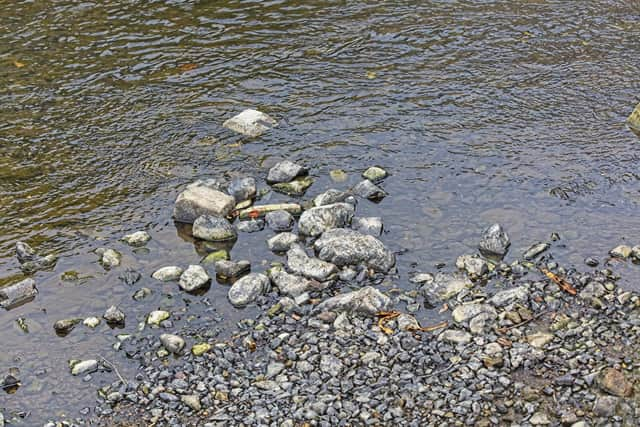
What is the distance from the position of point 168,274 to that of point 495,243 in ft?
10.0

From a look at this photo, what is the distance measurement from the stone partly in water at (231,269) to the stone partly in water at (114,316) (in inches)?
39.0

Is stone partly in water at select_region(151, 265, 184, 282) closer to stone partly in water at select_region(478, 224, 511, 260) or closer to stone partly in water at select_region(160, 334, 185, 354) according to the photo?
stone partly in water at select_region(160, 334, 185, 354)

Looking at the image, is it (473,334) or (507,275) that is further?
(507,275)

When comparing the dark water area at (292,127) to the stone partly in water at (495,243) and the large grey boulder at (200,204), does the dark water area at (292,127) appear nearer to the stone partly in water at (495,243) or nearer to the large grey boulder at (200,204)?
the stone partly in water at (495,243)

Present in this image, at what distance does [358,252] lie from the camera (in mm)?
7035

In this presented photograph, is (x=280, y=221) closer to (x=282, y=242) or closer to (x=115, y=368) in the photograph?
(x=282, y=242)

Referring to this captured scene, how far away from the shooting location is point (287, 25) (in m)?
11.9

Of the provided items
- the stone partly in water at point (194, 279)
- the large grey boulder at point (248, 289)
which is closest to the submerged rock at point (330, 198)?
the large grey boulder at point (248, 289)

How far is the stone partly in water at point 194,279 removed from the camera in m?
6.93

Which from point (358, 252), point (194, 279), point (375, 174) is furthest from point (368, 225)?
point (194, 279)

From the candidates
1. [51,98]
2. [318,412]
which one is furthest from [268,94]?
[318,412]

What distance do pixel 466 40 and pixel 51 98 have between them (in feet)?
19.3

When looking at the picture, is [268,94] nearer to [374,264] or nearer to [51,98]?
[51,98]

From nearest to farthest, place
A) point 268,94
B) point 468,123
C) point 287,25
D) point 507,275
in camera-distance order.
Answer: point 507,275
point 468,123
point 268,94
point 287,25
